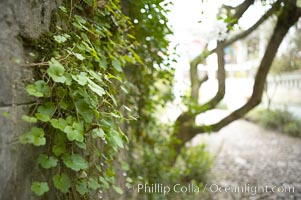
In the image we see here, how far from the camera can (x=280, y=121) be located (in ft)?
22.1

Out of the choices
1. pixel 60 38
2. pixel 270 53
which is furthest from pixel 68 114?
pixel 270 53

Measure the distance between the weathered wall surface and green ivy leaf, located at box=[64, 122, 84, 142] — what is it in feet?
0.48

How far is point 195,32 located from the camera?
2559mm

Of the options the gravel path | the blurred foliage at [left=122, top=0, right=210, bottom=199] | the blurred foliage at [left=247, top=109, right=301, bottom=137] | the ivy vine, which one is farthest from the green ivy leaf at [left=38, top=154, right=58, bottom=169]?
the blurred foliage at [left=247, top=109, right=301, bottom=137]

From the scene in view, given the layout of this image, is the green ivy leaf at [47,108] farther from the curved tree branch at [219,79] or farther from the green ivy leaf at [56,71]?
the curved tree branch at [219,79]

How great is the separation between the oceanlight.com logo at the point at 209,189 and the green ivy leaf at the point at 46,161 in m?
1.58

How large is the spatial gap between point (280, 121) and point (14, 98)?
671 cm

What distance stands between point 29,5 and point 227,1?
1850 mm

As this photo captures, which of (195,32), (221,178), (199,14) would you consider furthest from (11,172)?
(221,178)

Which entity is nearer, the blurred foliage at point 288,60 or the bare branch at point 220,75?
the bare branch at point 220,75

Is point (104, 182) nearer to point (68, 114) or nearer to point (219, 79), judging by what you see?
point (68, 114)

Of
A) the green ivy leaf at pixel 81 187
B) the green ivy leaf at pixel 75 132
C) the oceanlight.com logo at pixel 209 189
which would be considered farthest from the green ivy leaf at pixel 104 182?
the oceanlight.com logo at pixel 209 189

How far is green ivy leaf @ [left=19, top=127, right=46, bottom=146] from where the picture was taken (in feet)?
2.84

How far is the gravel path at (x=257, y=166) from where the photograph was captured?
3.22m
